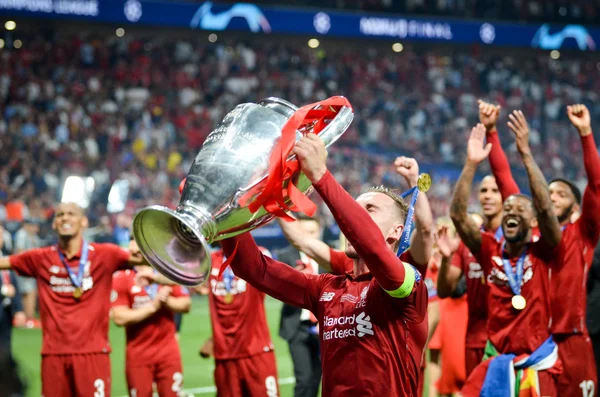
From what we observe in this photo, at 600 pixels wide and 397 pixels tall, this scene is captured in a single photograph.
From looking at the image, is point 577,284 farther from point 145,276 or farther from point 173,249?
point 173,249

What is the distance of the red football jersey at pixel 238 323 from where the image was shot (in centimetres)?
709

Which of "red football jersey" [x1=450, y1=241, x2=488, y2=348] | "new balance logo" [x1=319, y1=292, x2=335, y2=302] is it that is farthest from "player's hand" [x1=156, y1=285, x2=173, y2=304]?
"new balance logo" [x1=319, y1=292, x2=335, y2=302]

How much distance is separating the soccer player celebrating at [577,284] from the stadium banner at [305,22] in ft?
63.8

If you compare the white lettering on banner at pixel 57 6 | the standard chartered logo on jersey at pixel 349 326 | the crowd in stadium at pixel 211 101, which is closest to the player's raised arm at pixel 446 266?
the standard chartered logo on jersey at pixel 349 326

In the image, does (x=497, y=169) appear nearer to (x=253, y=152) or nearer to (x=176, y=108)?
(x=253, y=152)

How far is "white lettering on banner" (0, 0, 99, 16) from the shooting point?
2230 centimetres

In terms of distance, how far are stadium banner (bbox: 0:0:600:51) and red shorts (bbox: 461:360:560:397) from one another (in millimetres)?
19823

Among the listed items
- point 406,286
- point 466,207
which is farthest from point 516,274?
point 406,286

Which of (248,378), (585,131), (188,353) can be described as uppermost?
(585,131)

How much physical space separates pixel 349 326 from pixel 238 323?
3.61m

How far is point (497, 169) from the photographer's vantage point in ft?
20.0

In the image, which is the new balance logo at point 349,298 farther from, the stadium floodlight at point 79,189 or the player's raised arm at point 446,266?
the stadium floodlight at point 79,189

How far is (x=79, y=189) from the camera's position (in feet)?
63.1

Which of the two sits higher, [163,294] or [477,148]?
[477,148]
